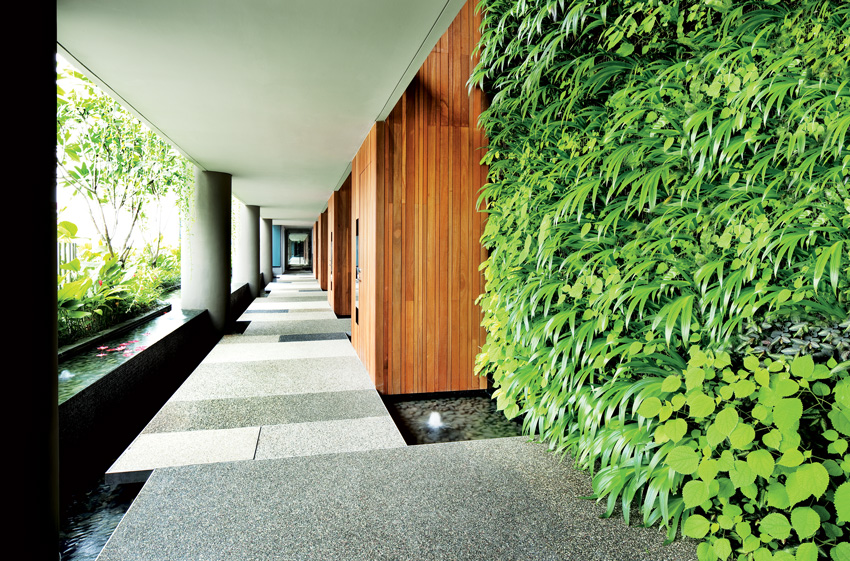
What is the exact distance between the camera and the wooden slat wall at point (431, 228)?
4117 millimetres

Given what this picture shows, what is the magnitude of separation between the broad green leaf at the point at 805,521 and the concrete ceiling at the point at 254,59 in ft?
7.76

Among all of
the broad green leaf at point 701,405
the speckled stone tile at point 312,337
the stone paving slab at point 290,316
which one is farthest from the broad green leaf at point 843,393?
the stone paving slab at point 290,316

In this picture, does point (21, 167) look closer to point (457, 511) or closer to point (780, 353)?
point (457, 511)

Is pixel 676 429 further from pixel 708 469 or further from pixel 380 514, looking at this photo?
pixel 380 514

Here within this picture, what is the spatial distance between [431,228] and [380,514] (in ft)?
8.65

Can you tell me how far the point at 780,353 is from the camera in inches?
59.5

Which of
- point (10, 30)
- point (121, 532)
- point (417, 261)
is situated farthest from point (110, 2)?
point (417, 261)

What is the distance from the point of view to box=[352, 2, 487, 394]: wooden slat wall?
162 inches

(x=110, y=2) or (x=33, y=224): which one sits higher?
(x=110, y=2)

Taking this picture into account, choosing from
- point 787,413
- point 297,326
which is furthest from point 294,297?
point 787,413

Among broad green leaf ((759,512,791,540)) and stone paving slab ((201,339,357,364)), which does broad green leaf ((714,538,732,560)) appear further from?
stone paving slab ((201,339,357,364))

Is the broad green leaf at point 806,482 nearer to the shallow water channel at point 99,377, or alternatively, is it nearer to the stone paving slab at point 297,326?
the shallow water channel at point 99,377

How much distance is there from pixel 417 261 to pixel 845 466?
3177 mm

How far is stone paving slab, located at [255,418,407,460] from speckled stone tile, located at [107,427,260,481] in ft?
0.32
